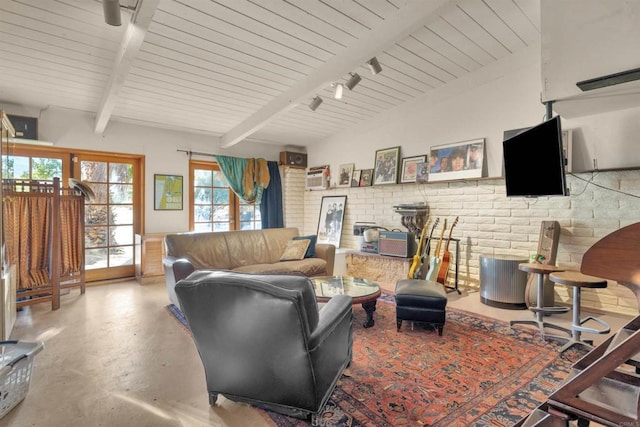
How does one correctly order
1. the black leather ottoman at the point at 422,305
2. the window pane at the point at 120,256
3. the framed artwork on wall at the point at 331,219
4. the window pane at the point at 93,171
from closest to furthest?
the black leather ottoman at the point at 422,305 → the window pane at the point at 93,171 → the window pane at the point at 120,256 → the framed artwork on wall at the point at 331,219

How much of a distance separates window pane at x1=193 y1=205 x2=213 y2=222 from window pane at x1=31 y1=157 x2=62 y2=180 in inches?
74.2

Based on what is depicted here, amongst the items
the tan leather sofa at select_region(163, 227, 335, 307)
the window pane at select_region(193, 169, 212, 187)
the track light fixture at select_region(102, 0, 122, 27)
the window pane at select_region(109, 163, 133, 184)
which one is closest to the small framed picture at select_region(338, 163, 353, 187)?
the tan leather sofa at select_region(163, 227, 335, 307)

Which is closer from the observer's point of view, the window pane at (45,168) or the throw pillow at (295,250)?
the window pane at (45,168)

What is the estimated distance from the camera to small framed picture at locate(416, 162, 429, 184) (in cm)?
448

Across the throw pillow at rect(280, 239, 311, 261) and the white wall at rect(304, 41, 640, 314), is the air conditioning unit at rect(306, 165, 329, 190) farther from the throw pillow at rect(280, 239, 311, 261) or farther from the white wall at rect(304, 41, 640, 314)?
the throw pillow at rect(280, 239, 311, 261)

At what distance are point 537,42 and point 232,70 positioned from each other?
332 centimetres

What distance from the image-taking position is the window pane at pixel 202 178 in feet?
18.0

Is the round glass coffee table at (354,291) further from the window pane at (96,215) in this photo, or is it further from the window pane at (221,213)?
the window pane at (96,215)

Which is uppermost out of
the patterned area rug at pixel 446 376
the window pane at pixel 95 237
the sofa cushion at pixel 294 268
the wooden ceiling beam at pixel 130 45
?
the wooden ceiling beam at pixel 130 45

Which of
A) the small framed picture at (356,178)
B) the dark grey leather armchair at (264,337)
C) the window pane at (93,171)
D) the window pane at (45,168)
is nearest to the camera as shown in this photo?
the dark grey leather armchair at (264,337)

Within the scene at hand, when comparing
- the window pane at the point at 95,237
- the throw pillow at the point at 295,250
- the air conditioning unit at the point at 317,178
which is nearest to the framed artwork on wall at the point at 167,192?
the window pane at the point at 95,237

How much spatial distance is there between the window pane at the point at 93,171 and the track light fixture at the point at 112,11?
3.10 meters

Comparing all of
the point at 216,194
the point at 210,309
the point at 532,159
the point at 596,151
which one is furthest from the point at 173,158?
the point at 596,151

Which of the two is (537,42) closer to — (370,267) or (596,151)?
(596,151)
